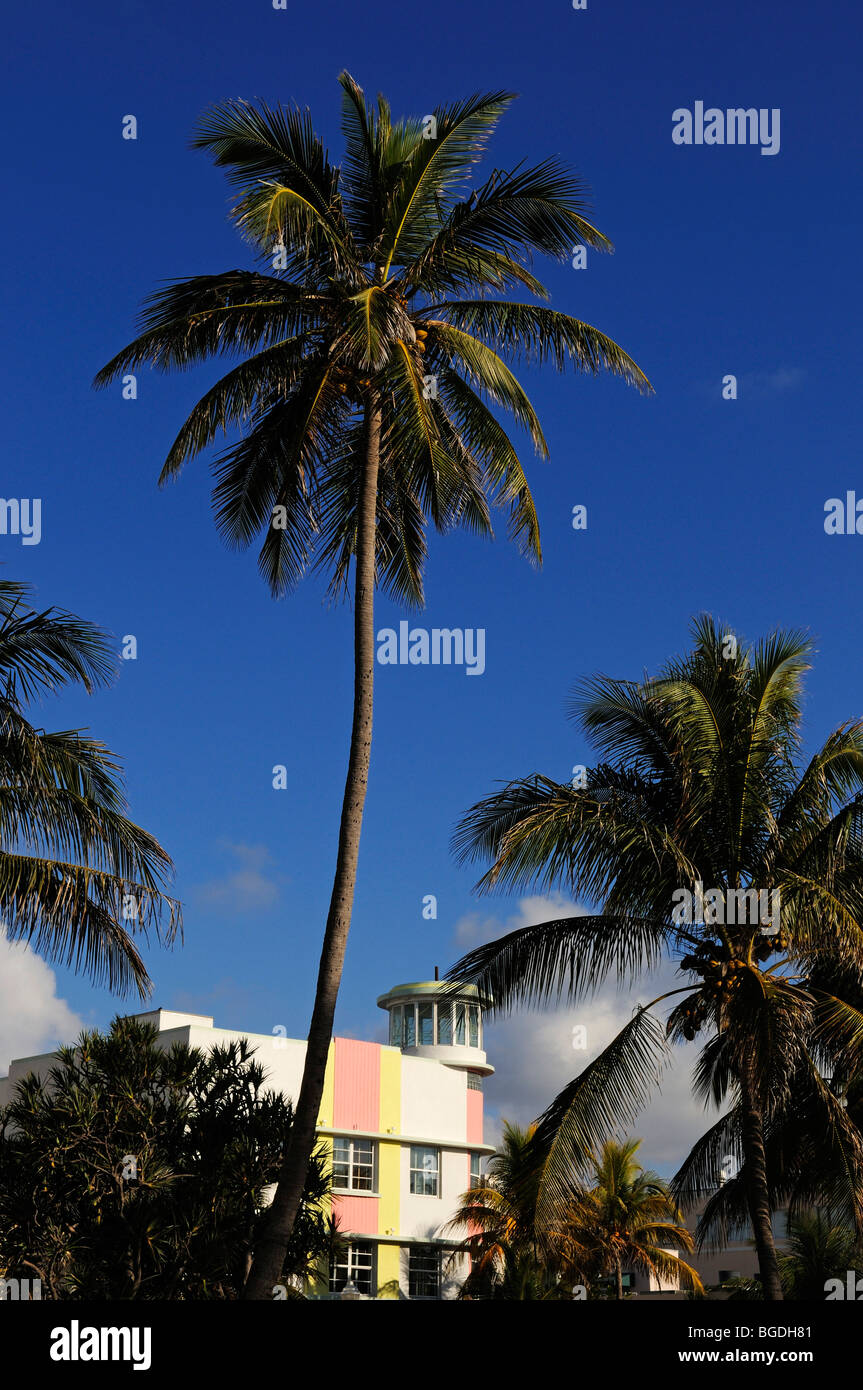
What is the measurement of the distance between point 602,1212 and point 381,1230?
24.6ft

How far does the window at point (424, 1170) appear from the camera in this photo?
4556cm

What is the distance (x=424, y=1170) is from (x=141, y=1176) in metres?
24.1

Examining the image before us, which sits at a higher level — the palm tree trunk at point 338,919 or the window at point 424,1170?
the palm tree trunk at point 338,919

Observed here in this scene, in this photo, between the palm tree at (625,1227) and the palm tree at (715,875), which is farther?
the palm tree at (625,1227)

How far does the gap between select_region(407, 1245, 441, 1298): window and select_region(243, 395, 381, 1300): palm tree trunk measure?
3071 cm

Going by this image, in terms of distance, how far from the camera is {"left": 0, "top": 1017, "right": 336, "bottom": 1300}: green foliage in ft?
74.9

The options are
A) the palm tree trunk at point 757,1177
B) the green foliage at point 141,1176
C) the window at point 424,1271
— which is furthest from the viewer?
the window at point 424,1271

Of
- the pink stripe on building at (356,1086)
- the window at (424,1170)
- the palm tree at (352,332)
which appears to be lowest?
the window at (424,1170)

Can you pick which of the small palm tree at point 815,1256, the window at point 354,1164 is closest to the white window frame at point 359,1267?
the window at point 354,1164

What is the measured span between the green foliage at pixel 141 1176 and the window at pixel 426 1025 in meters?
26.4

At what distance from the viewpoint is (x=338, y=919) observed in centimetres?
1600

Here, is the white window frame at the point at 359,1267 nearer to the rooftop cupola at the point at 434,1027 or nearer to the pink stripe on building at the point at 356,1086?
the pink stripe on building at the point at 356,1086

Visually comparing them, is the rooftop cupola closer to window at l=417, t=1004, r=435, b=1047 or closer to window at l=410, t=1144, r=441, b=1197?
window at l=417, t=1004, r=435, b=1047
